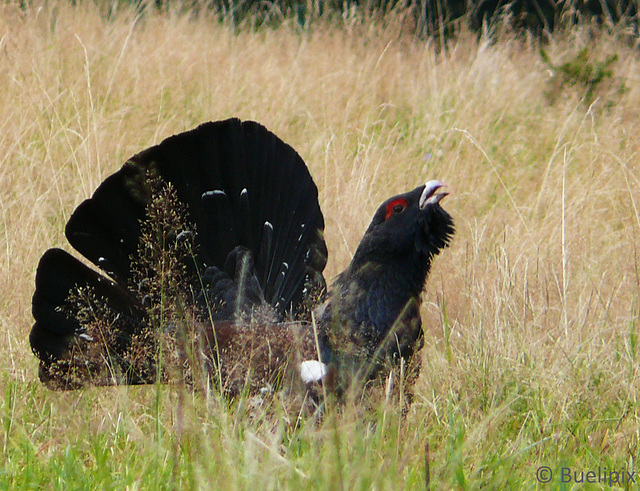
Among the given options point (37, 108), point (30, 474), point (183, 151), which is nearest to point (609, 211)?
point (183, 151)

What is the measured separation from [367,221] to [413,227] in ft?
5.47

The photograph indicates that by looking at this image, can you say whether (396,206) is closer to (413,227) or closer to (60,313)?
(413,227)

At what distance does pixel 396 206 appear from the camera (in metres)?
3.44

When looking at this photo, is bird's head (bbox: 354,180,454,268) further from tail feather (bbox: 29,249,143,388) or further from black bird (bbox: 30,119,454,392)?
tail feather (bbox: 29,249,143,388)

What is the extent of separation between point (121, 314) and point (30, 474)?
1.12 metres

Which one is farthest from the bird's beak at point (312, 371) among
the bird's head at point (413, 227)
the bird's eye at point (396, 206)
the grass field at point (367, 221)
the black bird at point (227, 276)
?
the bird's eye at point (396, 206)

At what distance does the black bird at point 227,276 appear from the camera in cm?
318

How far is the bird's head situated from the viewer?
132 inches

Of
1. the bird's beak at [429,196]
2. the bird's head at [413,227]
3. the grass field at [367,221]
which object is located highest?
the bird's beak at [429,196]

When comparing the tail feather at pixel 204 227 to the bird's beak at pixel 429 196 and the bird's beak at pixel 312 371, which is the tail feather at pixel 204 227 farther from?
the bird's beak at pixel 429 196

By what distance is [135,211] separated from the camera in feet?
11.5

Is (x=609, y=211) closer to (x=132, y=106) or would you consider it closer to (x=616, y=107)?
(x=616, y=107)

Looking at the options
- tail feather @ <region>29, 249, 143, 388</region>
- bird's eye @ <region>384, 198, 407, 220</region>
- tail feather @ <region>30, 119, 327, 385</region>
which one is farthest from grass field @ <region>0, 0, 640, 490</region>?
bird's eye @ <region>384, 198, 407, 220</region>

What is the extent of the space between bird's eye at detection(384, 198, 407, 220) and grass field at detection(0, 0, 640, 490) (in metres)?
0.58
